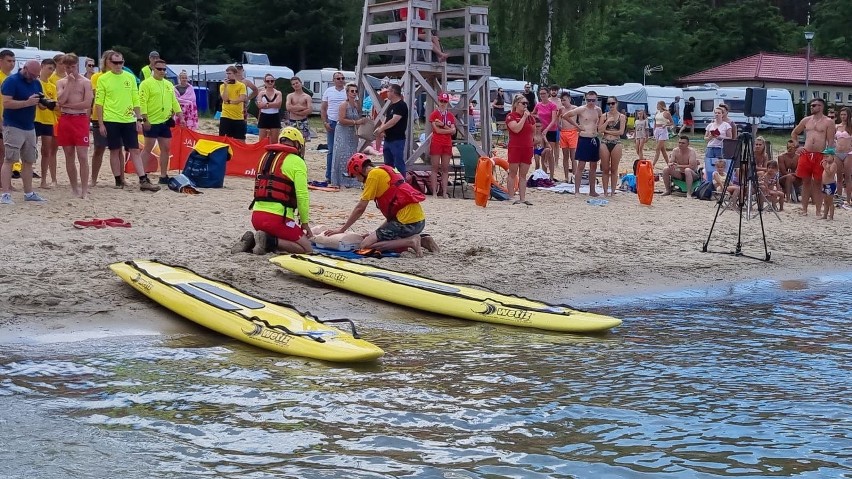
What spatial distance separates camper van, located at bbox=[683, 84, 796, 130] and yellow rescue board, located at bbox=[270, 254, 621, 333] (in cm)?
3303

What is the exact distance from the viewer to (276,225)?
9594mm

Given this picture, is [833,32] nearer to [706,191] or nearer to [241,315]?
[706,191]

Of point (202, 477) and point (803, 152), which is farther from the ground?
point (803, 152)

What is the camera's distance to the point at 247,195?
1372 cm

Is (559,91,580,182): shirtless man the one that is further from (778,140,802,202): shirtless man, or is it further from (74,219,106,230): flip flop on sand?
(74,219,106,230): flip flop on sand

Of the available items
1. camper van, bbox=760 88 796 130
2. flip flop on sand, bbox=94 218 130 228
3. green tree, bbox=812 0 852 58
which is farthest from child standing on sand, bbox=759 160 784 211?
green tree, bbox=812 0 852 58

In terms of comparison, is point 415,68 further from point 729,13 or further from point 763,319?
point 729,13

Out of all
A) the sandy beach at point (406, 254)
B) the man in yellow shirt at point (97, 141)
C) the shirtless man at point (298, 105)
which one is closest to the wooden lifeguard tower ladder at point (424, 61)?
the shirtless man at point (298, 105)

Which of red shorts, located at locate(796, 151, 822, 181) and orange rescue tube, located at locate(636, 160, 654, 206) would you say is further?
orange rescue tube, located at locate(636, 160, 654, 206)

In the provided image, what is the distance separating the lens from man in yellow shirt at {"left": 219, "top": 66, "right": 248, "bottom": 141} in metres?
15.8

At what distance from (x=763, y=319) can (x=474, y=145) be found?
24.3 feet

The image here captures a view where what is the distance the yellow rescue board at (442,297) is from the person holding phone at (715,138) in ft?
29.8

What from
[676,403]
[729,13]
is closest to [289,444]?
[676,403]

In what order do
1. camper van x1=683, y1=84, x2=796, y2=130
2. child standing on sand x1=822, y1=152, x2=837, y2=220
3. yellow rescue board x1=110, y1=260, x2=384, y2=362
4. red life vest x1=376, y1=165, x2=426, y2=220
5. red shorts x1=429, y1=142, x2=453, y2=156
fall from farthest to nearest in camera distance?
camper van x1=683, y1=84, x2=796, y2=130, child standing on sand x1=822, y1=152, x2=837, y2=220, red shorts x1=429, y1=142, x2=453, y2=156, red life vest x1=376, y1=165, x2=426, y2=220, yellow rescue board x1=110, y1=260, x2=384, y2=362
